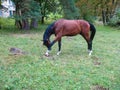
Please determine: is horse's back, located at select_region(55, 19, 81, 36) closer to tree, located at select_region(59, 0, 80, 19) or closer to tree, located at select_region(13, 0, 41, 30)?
tree, located at select_region(13, 0, 41, 30)

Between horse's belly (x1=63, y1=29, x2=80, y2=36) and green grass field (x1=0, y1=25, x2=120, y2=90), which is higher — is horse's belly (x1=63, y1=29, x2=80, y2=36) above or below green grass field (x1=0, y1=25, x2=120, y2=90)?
above

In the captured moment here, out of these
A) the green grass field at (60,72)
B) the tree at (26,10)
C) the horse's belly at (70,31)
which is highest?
the tree at (26,10)

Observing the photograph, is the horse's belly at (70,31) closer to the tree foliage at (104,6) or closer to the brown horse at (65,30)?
the brown horse at (65,30)

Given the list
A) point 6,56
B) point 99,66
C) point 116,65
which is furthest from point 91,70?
point 6,56

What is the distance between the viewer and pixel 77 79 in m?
6.39

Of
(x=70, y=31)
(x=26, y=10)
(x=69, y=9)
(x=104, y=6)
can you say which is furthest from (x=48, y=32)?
(x=104, y=6)

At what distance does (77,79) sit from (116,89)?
99 centimetres

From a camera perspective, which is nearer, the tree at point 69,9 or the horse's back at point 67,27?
the horse's back at point 67,27

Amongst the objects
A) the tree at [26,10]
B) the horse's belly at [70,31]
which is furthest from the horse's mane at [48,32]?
the tree at [26,10]

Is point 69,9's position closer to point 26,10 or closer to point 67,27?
point 26,10

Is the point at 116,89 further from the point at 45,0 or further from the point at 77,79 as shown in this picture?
the point at 45,0

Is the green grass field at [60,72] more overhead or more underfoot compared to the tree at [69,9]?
more underfoot

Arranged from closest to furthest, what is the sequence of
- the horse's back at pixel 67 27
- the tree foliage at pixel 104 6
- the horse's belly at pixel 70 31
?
the horse's back at pixel 67 27 < the horse's belly at pixel 70 31 < the tree foliage at pixel 104 6

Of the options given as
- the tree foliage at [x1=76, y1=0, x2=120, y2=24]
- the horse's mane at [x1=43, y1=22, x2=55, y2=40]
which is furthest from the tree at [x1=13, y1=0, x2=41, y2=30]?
the tree foliage at [x1=76, y1=0, x2=120, y2=24]
